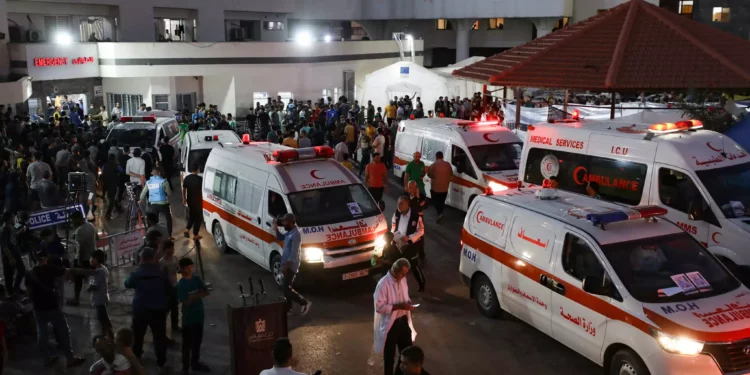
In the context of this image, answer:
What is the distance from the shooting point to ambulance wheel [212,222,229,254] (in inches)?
524

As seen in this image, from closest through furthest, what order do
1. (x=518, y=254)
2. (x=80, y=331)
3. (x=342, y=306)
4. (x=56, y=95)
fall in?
(x=518, y=254) → (x=80, y=331) → (x=342, y=306) → (x=56, y=95)

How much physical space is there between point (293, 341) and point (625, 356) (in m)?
4.31

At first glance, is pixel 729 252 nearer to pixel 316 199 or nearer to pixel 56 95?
pixel 316 199

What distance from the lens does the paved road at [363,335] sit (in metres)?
8.69

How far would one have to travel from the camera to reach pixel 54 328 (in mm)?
8453

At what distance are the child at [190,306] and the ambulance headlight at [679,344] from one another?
485cm

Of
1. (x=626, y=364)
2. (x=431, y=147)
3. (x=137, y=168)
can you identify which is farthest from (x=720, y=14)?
(x=626, y=364)

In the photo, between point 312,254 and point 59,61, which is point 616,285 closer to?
point 312,254

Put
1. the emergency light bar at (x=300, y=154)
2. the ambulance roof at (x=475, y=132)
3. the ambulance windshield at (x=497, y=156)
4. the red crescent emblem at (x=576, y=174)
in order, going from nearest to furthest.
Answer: the emergency light bar at (x=300, y=154)
the red crescent emblem at (x=576, y=174)
the ambulance windshield at (x=497, y=156)
the ambulance roof at (x=475, y=132)

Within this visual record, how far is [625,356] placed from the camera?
291 inches

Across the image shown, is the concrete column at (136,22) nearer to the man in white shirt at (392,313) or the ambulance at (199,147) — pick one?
the ambulance at (199,147)

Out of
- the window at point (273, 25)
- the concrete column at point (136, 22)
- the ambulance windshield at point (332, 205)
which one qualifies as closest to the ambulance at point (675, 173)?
the ambulance windshield at point (332, 205)

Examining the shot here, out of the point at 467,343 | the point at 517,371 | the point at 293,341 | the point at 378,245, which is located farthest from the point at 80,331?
the point at 517,371

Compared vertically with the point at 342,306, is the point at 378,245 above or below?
above
